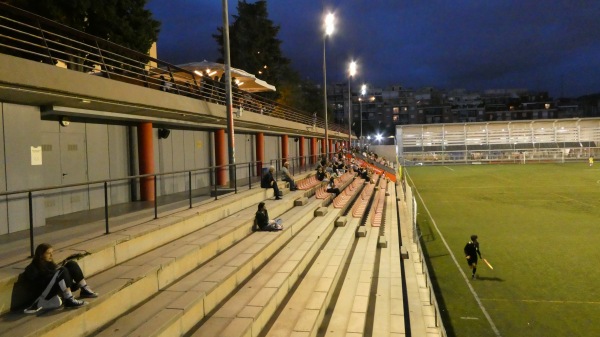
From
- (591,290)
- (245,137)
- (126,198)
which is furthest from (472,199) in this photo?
(126,198)

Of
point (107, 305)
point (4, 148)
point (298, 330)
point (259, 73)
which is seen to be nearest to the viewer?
point (107, 305)

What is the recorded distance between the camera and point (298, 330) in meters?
5.91

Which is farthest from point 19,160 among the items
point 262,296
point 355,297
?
point 355,297

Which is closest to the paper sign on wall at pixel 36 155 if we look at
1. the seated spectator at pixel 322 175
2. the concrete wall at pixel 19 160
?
the concrete wall at pixel 19 160

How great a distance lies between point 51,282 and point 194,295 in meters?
1.69

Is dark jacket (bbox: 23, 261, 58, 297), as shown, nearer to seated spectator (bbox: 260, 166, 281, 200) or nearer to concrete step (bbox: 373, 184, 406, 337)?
concrete step (bbox: 373, 184, 406, 337)

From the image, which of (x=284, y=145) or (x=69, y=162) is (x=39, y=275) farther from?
(x=284, y=145)

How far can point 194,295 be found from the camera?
5.65m

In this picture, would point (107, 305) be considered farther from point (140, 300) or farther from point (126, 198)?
point (126, 198)

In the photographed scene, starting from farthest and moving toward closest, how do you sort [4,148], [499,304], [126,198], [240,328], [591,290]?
[126,198] < [591,290] < [499,304] < [4,148] < [240,328]

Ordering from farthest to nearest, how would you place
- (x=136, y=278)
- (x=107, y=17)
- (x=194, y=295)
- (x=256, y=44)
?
1. (x=256, y=44)
2. (x=107, y=17)
3. (x=194, y=295)
4. (x=136, y=278)

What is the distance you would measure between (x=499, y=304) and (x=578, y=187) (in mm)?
28552

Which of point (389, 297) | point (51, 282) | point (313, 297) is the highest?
point (51, 282)

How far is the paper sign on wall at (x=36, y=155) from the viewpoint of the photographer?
329 inches
